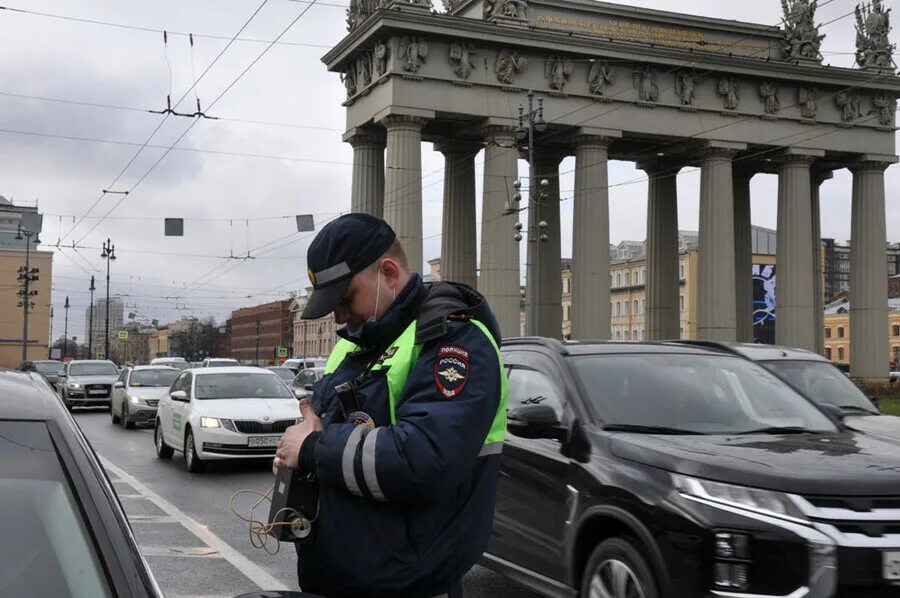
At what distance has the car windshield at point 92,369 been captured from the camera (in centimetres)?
3246

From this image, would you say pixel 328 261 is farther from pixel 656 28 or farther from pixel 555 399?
pixel 656 28

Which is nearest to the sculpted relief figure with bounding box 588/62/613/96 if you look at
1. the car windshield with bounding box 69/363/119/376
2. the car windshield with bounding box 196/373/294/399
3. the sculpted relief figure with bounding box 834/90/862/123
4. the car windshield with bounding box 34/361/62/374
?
the sculpted relief figure with bounding box 834/90/862/123

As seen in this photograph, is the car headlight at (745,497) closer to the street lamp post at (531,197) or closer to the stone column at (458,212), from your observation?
the street lamp post at (531,197)

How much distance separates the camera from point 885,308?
48.2 m

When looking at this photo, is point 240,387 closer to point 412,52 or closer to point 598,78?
point 412,52

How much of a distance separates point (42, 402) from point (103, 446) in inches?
684

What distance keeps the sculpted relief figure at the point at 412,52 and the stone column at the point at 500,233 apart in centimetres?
391

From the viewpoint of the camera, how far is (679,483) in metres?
4.59

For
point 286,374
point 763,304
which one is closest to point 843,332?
point 763,304

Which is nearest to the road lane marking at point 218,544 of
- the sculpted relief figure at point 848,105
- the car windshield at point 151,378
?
the car windshield at point 151,378

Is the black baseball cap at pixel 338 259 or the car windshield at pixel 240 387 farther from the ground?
the black baseball cap at pixel 338 259

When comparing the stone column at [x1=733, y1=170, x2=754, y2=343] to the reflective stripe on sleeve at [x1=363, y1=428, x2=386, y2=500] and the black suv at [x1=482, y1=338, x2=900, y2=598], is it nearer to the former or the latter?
the black suv at [x1=482, y1=338, x2=900, y2=598]

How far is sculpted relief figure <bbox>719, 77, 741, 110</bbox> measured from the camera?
45688 mm

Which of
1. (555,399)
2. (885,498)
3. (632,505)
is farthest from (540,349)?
(885,498)
